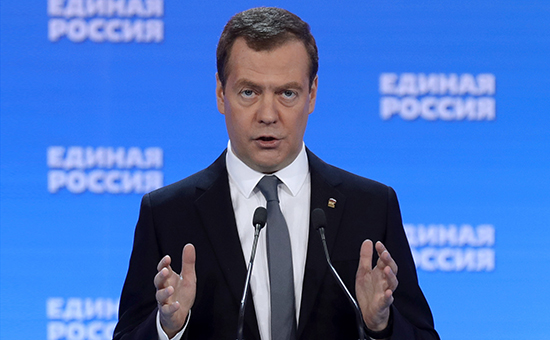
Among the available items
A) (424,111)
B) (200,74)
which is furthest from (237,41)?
(424,111)

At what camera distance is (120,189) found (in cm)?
368

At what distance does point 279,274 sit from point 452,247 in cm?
183

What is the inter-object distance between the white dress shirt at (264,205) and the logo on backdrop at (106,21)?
65.6 inches

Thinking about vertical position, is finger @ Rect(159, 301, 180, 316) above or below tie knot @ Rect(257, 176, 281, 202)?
below

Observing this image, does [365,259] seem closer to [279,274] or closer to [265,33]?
[279,274]

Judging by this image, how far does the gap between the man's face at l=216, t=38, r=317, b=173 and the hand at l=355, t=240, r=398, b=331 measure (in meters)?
0.45

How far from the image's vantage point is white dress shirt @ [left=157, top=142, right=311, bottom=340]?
6.89 feet

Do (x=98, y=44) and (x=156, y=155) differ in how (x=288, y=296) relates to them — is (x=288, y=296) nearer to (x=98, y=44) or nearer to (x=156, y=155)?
(x=156, y=155)

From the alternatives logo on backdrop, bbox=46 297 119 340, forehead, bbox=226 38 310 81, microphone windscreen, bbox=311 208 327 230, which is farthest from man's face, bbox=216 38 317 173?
logo on backdrop, bbox=46 297 119 340

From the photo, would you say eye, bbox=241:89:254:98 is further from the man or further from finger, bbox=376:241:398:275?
finger, bbox=376:241:398:275

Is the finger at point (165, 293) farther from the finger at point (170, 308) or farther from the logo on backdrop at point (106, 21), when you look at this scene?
the logo on backdrop at point (106, 21)

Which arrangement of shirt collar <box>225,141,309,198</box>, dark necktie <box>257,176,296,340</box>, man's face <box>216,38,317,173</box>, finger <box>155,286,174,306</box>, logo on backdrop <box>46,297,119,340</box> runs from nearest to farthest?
finger <box>155,286,174,306</box>
dark necktie <box>257,176,296,340</box>
man's face <box>216,38,317,173</box>
shirt collar <box>225,141,309,198</box>
logo on backdrop <box>46,297,119,340</box>

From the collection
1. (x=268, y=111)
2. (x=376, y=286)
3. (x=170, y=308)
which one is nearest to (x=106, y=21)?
(x=268, y=111)

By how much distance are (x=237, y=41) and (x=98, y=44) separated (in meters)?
1.76
